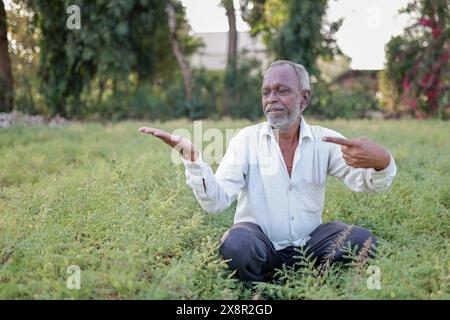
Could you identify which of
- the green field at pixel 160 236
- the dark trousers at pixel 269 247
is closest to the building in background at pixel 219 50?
the green field at pixel 160 236

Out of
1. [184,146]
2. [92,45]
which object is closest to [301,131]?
[184,146]

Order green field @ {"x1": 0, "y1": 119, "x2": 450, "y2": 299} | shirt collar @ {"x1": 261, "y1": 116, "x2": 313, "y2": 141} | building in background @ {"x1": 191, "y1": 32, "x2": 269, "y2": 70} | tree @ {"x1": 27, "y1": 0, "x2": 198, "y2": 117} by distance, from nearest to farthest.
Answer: green field @ {"x1": 0, "y1": 119, "x2": 450, "y2": 299} → shirt collar @ {"x1": 261, "y1": 116, "x2": 313, "y2": 141} → tree @ {"x1": 27, "y1": 0, "x2": 198, "y2": 117} → building in background @ {"x1": 191, "y1": 32, "x2": 269, "y2": 70}

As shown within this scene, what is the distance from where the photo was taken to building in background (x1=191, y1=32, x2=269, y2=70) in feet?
53.1

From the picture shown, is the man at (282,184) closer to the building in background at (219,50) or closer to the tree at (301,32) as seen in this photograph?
the tree at (301,32)

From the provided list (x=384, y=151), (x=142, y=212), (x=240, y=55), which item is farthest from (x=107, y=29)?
(x=384, y=151)

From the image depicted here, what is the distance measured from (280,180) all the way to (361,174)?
1.69ft

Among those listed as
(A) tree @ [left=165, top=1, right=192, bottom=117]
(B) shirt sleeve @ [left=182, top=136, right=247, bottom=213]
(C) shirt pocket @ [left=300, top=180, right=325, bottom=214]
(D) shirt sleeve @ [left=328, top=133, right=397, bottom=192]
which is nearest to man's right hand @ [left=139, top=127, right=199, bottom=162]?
(B) shirt sleeve @ [left=182, top=136, right=247, bottom=213]

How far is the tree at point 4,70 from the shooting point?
1224cm

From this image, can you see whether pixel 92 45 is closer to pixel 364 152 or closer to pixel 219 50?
pixel 219 50

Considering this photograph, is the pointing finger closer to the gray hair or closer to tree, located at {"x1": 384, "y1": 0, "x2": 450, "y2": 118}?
the gray hair

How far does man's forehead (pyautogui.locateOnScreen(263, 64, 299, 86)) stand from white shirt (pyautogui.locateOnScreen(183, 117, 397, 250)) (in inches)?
12.1

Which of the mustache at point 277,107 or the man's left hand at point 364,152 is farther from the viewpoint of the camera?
the mustache at point 277,107

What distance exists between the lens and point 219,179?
328 cm
